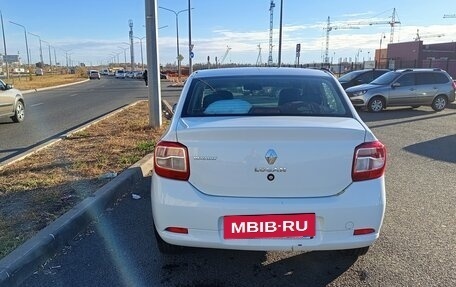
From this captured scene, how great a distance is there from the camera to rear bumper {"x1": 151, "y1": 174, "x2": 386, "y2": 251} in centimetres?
282

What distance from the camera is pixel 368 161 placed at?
9.57 ft

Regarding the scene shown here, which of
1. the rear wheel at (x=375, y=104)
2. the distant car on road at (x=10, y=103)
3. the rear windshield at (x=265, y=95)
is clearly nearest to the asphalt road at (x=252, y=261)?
the rear windshield at (x=265, y=95)

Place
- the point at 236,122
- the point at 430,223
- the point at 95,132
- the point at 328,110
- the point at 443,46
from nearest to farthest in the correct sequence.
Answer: the point at 236,122
the point at 328,110
the point at 430,223
the point at 95,132
the point at 443,46

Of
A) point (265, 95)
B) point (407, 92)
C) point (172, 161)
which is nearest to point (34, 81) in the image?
point (407, 92)

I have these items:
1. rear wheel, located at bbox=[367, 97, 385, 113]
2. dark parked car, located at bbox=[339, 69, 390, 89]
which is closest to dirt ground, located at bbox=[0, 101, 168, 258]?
rear wheel, located at bbox=[367, 97, 385, 113]

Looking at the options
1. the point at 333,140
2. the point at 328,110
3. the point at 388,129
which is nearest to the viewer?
the point at 333,140

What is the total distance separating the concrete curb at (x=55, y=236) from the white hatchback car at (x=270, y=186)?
43.8 inches

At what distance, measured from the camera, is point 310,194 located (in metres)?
2.88

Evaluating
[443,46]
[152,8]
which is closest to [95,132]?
[152,8]

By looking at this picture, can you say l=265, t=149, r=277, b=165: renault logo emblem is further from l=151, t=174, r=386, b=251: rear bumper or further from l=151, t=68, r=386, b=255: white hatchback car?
l=151, t=174, r=386, b=251: rear bumper

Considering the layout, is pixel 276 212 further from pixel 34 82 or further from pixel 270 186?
pixel 34 82

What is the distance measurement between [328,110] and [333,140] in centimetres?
80

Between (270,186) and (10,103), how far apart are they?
11098mm

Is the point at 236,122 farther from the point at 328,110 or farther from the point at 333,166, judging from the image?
the point at 328,110
